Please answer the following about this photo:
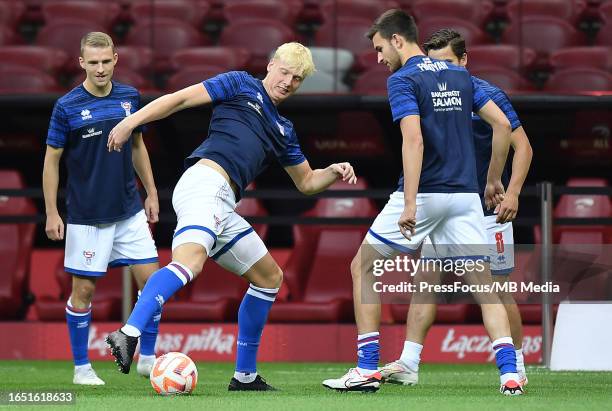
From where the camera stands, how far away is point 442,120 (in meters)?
6.52

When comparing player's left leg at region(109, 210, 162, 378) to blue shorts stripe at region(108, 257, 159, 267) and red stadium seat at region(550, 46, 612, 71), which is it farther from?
red stadium seat at region(550, 46, 612, 71)

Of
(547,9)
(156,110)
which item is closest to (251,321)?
(156,110)

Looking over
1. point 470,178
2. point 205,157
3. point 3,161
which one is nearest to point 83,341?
point 205,157

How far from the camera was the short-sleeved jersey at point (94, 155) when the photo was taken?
25.0ft

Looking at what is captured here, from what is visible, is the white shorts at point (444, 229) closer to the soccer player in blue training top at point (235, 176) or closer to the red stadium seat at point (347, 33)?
the soccer player in blue training top at point (235, 176)

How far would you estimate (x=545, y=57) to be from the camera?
11.5 metres

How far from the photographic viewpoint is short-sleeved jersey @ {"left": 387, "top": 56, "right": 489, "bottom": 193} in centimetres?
647

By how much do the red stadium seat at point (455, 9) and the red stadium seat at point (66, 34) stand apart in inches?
116

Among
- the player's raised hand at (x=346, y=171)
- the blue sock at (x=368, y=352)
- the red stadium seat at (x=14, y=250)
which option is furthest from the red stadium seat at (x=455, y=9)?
the blue sock at (x=368, y=352)

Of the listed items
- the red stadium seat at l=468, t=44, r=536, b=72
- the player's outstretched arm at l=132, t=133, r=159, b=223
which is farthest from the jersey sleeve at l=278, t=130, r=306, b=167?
the red stadium seat at l=468, t=44, r=536, b=72

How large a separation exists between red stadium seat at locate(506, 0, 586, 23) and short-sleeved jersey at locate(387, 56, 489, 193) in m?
5.55

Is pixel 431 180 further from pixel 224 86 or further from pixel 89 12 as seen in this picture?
pixel 89 12

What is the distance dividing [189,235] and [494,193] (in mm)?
1719

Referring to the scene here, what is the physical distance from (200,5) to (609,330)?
5.92 metres
